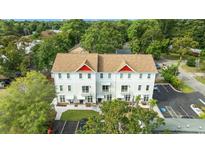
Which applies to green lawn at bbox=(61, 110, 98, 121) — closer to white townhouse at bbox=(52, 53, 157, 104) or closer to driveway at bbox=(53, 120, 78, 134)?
driveway at bbox=(53, 120, 78, 134)

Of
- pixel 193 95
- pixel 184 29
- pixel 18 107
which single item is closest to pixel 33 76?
pixel 18 107

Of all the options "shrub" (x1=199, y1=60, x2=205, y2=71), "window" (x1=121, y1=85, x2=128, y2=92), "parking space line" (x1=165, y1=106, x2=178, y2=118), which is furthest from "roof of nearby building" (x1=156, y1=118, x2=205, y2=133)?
"shrub" (x1=199, y1=60, x2=205, y2=71)

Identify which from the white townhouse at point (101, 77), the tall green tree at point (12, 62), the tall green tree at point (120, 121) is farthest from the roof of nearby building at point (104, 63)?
the tall green tree at point (120, 121)

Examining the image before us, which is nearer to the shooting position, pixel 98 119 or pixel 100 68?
pixel 98 119

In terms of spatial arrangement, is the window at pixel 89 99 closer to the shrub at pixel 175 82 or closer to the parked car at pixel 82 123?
the parked car at pixel 82 123

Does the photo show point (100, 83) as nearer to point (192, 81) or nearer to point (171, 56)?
point (192, 81)

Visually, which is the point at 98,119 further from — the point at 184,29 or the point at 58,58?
the point at 184,29
